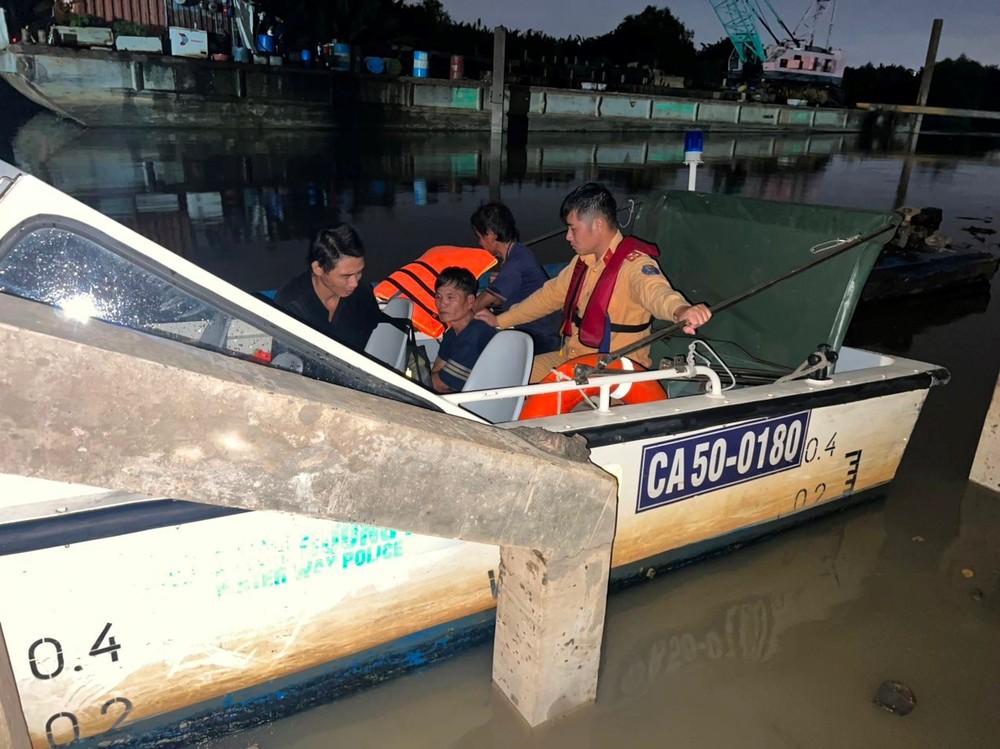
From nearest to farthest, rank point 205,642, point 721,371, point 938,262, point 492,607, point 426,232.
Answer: point 205,642
point 492,607
point 721,371
point 938,262
point 426,232

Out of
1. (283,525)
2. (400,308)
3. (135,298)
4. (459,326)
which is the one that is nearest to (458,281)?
(459,326)

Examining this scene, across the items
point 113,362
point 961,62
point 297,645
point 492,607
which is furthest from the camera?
point 961,62

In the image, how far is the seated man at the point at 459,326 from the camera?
354 centimetres

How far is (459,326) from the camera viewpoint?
3637 mm

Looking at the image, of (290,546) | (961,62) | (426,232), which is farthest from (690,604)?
(961,62)

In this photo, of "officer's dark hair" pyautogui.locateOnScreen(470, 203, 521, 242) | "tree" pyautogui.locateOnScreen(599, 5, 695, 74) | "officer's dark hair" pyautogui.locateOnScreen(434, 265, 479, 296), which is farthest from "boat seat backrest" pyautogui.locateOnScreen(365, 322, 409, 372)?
"tree" pyautogui.locateOnScreen(599, 5, 695, 74)

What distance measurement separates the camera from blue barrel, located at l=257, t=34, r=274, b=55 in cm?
2602

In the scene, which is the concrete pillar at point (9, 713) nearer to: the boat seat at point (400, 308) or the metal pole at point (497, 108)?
the boat seat at point (400, 308)

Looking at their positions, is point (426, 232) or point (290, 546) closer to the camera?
point (290, 546)

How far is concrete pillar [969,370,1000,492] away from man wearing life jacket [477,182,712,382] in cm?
227

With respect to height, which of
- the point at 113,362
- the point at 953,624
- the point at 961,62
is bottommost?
the point at 953,624

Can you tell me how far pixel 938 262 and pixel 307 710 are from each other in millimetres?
9526

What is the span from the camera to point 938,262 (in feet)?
29.7

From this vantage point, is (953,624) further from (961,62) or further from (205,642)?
(961,62)
